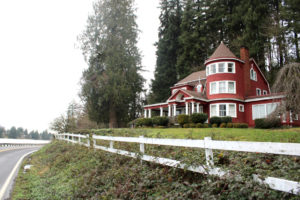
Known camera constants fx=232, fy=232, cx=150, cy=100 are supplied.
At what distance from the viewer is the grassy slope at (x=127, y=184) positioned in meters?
3.28

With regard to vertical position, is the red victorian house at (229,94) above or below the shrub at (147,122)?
above

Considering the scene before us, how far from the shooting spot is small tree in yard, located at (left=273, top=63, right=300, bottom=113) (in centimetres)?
1085

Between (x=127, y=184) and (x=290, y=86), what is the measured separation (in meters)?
9.61

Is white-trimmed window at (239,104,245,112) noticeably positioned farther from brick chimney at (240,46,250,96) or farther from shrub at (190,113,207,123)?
shrub at (190,113,207,123)

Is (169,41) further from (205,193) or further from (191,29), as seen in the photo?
(205,193)

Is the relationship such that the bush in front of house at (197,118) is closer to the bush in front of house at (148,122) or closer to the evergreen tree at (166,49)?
the bush in front of house at (148,122)

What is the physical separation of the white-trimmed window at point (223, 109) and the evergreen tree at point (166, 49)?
17.5 meters

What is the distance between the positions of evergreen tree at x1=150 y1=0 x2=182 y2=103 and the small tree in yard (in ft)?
98.4

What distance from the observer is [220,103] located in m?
24.2

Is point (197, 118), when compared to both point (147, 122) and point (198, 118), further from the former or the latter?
point (147, 122)

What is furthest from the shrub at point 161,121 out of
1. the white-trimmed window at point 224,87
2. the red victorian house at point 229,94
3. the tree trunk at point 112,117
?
the tree trunk at point 112,117

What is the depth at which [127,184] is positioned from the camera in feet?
16.7

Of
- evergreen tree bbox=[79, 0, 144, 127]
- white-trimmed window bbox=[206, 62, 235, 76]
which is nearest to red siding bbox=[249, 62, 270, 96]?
white-trimmed window bbox=[206, 62, 235, 76]

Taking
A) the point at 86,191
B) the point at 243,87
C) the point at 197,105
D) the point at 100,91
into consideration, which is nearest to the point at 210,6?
the point at 243,87
